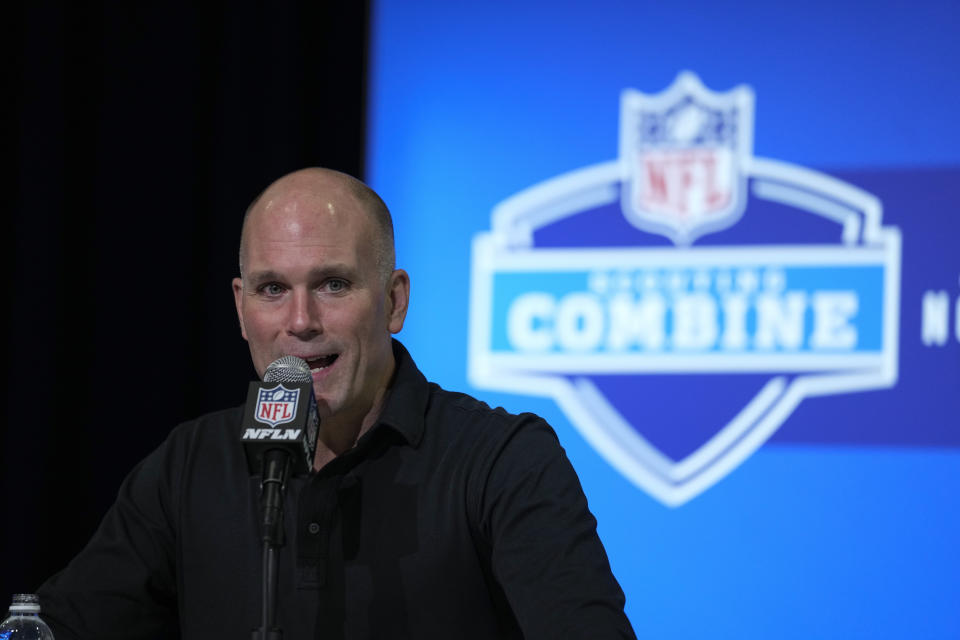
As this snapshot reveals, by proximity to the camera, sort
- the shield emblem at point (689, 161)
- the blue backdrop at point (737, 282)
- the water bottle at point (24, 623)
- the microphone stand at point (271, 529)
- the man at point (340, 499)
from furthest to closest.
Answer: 1. the shield emblem at point (689, 161)
2. the blue backdrop at point (737, 282)
3. the man at point (340, 499)
4. the water bottle at point (24, 623)
5. the microphone stand at point (271, 529)

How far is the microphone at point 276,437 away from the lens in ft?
5.31

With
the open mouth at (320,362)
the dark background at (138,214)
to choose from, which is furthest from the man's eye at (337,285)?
the dark background at (138,214)

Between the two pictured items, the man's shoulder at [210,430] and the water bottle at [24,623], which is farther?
the man's shoulder at [210,430]

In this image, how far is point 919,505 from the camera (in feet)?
11.3

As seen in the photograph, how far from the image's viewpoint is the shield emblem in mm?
3691

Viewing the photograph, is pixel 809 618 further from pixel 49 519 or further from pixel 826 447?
pixel 49 519

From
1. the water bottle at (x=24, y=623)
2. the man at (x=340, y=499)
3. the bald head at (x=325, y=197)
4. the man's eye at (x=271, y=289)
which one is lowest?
the water bottle at (x=24, y=623)

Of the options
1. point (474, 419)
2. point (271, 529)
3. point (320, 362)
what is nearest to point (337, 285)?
point (320, 362)

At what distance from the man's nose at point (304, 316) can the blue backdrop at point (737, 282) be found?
160 centimetres

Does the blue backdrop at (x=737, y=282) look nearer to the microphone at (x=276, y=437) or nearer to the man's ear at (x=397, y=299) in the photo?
the man's ear at (x=397, y=299)

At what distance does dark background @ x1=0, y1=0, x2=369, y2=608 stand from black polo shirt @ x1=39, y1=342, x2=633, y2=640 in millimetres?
1792

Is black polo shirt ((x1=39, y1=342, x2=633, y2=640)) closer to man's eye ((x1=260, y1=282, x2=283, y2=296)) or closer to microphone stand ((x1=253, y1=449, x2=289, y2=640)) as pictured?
man's eye ((x1=260, y1=282, x2=283, y2=296))

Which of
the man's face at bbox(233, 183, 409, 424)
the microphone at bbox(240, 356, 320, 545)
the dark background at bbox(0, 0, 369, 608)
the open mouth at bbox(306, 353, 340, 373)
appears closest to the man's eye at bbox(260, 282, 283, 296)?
the man's face at bbox(233, 183, 409, 424)

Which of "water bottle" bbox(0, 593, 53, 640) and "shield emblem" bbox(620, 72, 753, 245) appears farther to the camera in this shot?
"shield emblem" bbox(620, 72, 753, 245)
